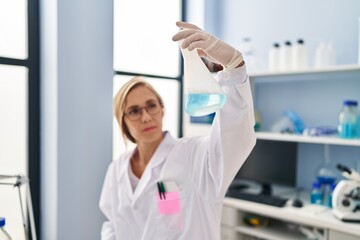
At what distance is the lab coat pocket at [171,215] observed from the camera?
123 centimetres

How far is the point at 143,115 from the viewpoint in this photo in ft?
4.49

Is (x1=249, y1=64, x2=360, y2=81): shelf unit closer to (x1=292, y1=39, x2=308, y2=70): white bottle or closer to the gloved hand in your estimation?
(x1=292, y1=39, x2=308, y2=70): white bottle

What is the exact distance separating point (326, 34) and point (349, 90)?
44 cm

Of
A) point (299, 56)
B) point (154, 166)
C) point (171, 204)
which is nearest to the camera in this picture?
point (171, 204)

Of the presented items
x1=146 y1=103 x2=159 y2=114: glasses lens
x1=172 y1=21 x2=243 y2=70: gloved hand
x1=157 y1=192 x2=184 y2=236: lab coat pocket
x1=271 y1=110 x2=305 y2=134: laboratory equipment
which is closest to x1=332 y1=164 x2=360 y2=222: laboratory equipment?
x1=271 y1=110 x2=305 y2=134: laboratory equipment

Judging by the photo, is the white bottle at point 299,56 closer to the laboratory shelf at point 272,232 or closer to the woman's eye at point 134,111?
the laboratory shelf at point 272,232

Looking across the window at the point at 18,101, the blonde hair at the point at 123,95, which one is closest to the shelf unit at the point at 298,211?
the blonde hair at the point at 123,95

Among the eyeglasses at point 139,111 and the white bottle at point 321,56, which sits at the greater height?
the white bottle at point 321,56

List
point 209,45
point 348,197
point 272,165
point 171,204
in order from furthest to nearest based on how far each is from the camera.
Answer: point 272,165 < point 348,197 < point 171,204 < point 209,45

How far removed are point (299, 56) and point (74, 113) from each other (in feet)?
5.05

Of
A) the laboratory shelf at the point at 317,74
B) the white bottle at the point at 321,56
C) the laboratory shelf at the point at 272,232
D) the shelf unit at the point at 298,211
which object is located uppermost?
the white bottle at the point at 321,56

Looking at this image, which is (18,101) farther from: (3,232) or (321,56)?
(321,56)

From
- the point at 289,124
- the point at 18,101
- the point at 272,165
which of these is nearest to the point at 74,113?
the point at 18,101

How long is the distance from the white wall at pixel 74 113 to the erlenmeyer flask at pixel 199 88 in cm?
110
